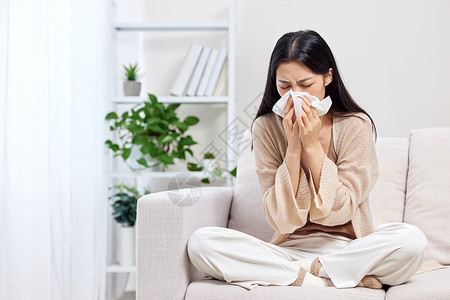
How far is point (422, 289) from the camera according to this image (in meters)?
1.27

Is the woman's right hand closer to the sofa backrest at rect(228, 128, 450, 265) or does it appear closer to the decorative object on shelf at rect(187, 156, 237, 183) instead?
the sofa backrest at rect(228, 128, 450, 265)

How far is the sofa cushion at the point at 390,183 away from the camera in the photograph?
1.85 meters

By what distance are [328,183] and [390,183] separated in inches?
18.9

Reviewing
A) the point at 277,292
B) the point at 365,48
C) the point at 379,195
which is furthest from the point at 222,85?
the point at 277,292

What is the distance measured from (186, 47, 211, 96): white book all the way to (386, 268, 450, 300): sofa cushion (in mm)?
1431

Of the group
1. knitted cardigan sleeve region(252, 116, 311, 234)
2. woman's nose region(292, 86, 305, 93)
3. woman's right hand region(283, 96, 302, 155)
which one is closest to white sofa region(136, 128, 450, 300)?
knitted cardigan sleeve region(252, 116, 311, 234)

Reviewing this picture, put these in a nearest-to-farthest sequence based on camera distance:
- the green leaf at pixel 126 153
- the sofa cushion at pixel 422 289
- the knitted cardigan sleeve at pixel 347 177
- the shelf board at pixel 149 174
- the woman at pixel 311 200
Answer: the sofa cushion at pixel 422 289 < the woman at pixel 311 200 < the knitted cardigan sleeve at pixel 347 177 < the green leaf at pixel 126 153 < the shelf board at pixel 149 174

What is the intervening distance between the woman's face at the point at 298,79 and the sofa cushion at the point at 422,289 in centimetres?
56

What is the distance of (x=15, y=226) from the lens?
163cm

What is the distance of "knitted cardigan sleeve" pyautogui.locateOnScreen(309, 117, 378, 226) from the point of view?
58.9 inches

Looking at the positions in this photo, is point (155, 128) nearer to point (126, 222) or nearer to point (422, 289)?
point (126, 222)

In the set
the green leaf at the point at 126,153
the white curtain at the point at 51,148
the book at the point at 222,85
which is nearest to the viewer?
the white curtain at the point at 51,148

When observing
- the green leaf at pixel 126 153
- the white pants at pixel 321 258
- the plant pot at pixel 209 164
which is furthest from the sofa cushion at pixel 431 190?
the green leaf at pixel 126 153

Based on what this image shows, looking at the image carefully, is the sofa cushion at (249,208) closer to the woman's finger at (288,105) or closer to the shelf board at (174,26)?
the woman's finger at (288,105)
